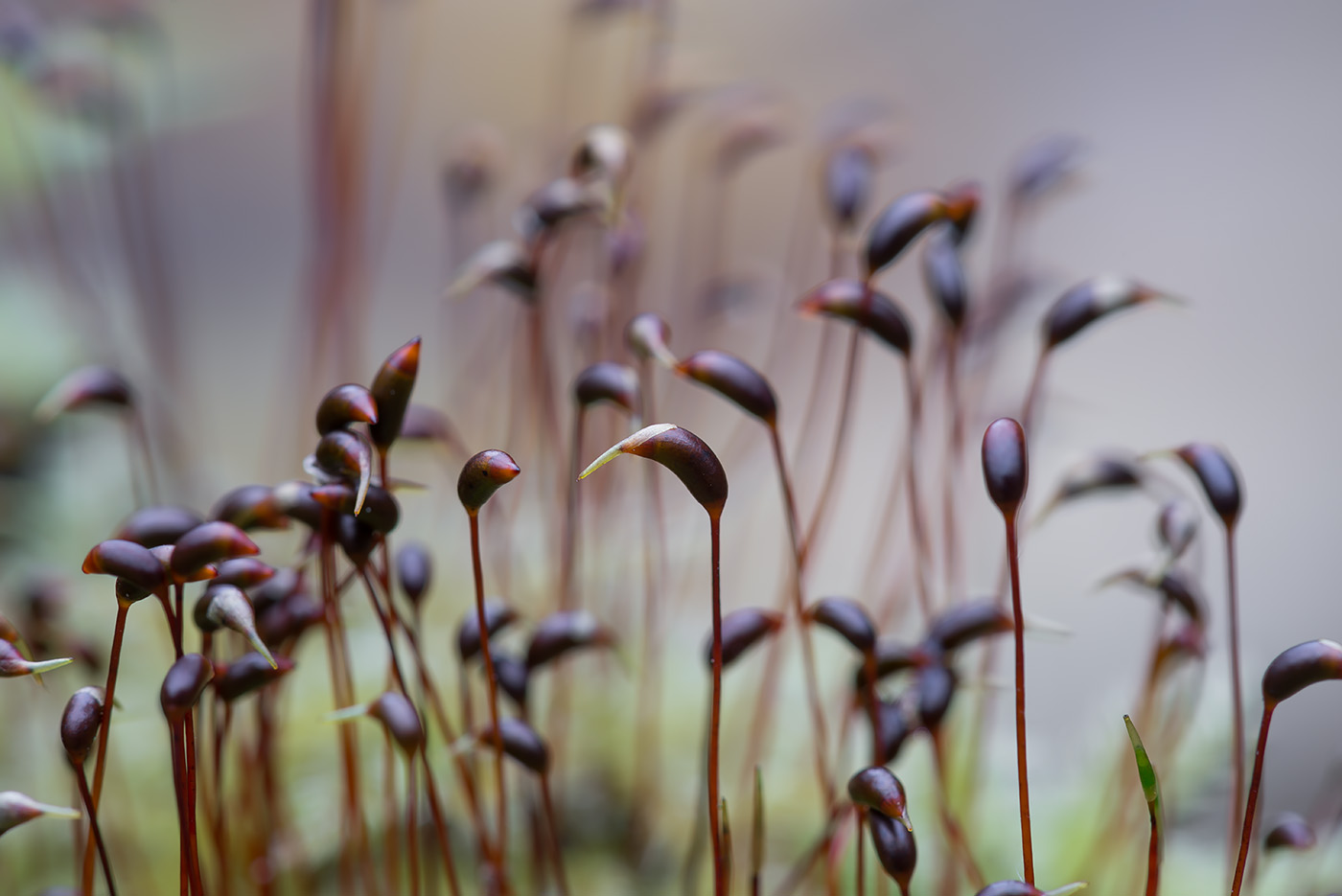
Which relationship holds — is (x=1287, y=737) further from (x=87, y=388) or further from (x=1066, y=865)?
(x=87, y=388)

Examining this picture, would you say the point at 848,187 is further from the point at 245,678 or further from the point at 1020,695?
the point at 245,678

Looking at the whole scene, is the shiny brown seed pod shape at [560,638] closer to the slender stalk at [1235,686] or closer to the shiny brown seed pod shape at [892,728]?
the shiny brown seed pod shape at [892,728]

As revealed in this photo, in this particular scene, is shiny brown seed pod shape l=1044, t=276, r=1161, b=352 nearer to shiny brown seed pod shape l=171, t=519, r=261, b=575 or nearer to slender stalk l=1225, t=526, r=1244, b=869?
slender stalk l=1225, t=526, r=1244, b=869

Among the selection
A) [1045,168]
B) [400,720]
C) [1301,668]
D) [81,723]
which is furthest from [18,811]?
[1045,168]

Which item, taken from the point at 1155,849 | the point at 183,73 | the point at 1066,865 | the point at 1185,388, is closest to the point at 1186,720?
the point at 1066,865

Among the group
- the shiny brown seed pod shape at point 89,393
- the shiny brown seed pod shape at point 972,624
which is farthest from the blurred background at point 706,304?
the shiny brown seed pod shape at point 89,393
